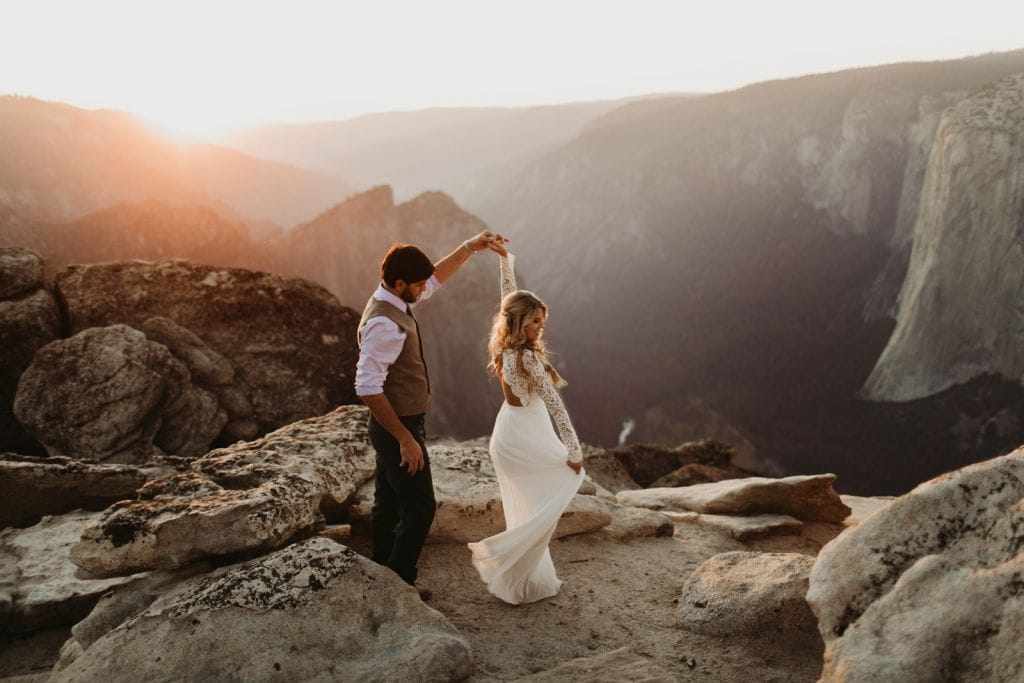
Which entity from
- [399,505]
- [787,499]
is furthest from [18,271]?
[787,499]

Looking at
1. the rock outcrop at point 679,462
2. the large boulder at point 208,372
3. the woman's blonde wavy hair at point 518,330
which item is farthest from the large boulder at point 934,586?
the rock outcrop at point 679,462

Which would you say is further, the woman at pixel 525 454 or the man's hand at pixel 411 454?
the woman at pixel 525 454

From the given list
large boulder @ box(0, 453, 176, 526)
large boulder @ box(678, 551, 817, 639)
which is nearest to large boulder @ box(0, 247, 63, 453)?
large boulder @ box(0, 453, 176, 526)

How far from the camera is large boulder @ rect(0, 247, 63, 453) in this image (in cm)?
720

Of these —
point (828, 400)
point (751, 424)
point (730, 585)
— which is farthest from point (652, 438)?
point (730, 585)

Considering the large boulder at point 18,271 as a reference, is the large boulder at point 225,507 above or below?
below

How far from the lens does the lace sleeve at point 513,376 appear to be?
381cm

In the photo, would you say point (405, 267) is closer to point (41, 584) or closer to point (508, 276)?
point (508, 276)

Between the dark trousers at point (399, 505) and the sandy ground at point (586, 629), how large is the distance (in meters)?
0.44

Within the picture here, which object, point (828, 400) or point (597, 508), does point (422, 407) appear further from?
point (828, 400)

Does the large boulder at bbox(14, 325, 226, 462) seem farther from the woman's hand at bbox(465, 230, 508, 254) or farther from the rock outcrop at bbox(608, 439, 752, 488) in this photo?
the rock outcrop at bbox(608, 439, 752, 488)

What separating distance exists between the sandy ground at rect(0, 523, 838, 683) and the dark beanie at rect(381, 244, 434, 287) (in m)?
1.95

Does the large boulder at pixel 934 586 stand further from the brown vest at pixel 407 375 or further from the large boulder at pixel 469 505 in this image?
the large boulder at pixel 469 505

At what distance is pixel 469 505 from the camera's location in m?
4.93
